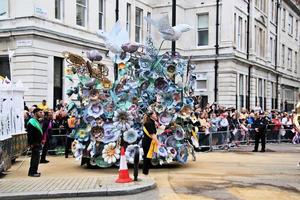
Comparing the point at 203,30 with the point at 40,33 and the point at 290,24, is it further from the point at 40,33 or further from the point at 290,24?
the point at 290,24

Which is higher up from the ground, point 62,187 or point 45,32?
point 45,32

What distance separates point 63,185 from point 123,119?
12.1ft

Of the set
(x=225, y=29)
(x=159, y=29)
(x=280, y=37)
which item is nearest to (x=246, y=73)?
(x=225, y=29)

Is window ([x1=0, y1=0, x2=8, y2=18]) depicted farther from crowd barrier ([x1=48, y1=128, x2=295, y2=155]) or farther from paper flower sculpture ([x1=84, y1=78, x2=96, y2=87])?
paper flower sculpture ([x1=84, y1=78, x2=96, y2=87])

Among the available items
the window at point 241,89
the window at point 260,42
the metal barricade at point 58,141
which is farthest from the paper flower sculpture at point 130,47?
the window at point 260,42

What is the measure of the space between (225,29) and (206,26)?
2.26 m

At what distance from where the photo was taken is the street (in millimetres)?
10633

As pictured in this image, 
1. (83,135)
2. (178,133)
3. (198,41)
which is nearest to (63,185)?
(83,135)

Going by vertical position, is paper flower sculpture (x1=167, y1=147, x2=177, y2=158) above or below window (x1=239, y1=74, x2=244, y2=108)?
below

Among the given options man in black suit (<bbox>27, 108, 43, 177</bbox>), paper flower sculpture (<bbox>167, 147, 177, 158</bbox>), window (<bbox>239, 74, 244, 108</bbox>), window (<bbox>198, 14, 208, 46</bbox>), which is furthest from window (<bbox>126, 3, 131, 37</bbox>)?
man in black suit (<bbox>27, 108, 43, 177</bbox>)

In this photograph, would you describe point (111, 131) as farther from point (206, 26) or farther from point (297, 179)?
point (206, 26)

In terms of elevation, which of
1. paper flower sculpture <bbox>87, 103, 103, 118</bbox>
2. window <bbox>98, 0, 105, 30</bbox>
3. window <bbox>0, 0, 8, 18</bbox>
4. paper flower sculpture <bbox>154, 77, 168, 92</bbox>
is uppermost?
window <bbox>98, 0, 105, 30</bbox>

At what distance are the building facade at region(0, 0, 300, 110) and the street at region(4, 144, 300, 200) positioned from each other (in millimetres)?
5121

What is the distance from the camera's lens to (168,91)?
15.1 m
